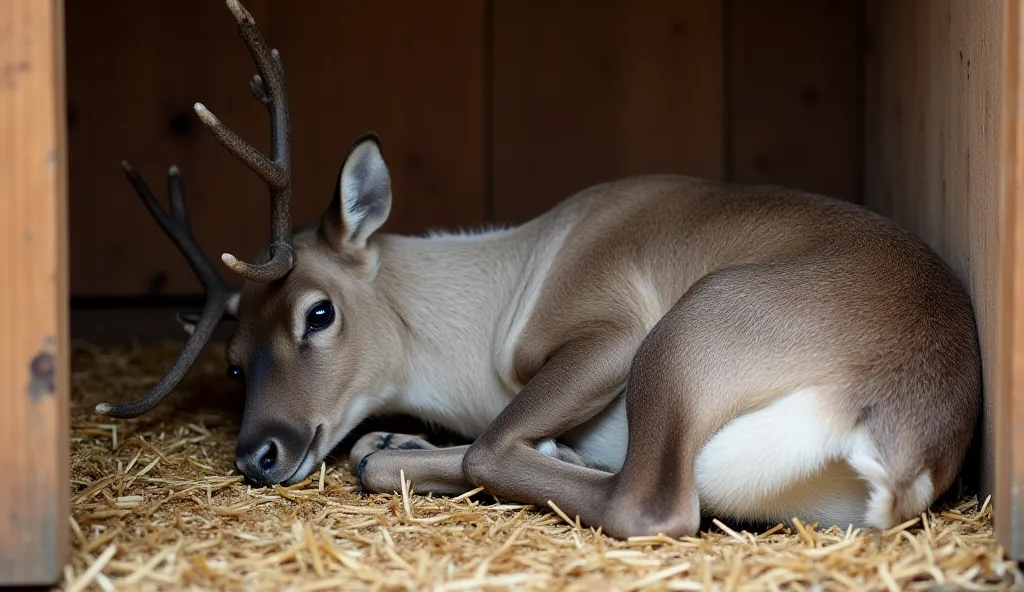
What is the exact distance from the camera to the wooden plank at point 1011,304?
2.67 m

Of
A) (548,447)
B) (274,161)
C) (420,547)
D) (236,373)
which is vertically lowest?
(420,547)

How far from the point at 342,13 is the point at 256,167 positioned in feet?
6.84

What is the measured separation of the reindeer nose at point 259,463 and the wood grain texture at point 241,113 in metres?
2.16

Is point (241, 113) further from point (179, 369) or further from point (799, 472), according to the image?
point (799, 472)

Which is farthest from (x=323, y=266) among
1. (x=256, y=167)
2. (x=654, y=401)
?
(x=654, y=401)

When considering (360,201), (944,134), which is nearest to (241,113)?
(360,201)

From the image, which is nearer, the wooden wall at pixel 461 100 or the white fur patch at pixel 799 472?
the white fur patch at pixel 799 472

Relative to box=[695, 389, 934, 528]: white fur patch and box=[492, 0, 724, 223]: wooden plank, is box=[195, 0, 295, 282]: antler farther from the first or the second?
box=[492, 0, 724, 223]: wooden plank

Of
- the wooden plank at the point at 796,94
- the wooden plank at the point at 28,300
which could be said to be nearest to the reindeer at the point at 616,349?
the wooden plank at the point at 28,300

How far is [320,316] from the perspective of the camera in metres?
4.03

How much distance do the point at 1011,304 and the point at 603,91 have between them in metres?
3.21

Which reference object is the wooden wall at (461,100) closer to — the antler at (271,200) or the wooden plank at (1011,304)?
the antler at (271,200)

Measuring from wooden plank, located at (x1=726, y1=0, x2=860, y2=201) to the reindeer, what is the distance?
150 cm

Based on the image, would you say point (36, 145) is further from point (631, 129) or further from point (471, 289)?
point (631, 129)
